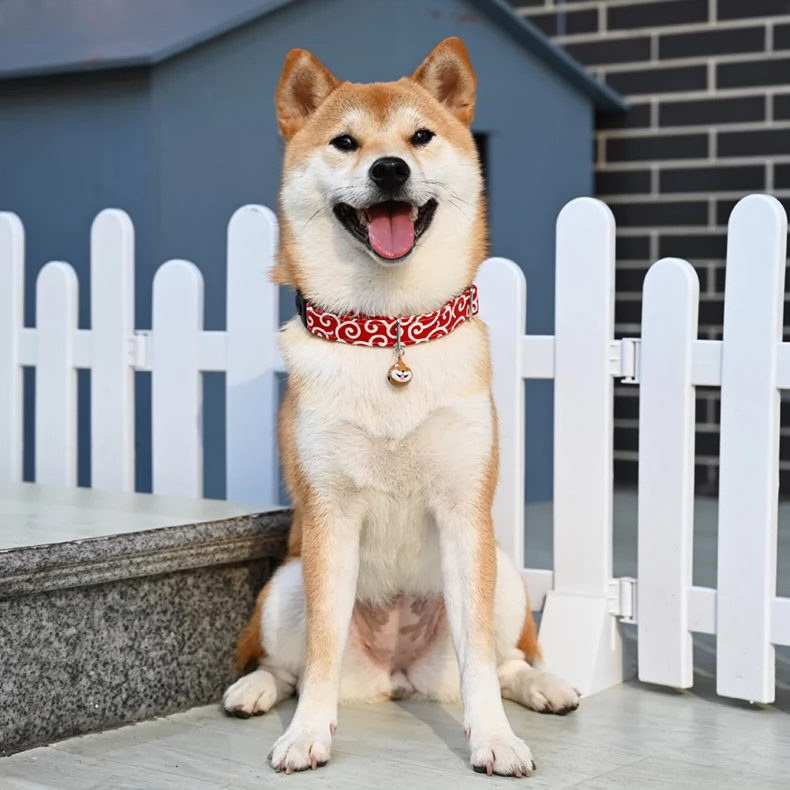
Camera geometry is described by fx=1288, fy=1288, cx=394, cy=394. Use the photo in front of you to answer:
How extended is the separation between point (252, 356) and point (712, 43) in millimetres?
3058

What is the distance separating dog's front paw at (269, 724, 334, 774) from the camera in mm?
2309

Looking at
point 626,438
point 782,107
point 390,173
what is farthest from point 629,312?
point 390,173

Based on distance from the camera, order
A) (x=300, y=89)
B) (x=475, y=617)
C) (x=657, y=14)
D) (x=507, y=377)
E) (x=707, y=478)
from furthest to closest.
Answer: (x=657, y=14)
(x=707, y=478)
(x=507, y=377)
(x=300, y=89)
(x=475, y=617)

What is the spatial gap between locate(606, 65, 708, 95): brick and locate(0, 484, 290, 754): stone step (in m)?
3.33

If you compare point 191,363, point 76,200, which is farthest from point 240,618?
point 76,200

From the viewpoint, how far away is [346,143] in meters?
2.51

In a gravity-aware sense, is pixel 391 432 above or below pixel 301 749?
above

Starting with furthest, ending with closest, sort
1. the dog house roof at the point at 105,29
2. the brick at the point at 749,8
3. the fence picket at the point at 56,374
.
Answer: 1. the brick at the point at 749,8
2. the dog house roof at the point at 105,29
3. the fence picket at the point at 56,374

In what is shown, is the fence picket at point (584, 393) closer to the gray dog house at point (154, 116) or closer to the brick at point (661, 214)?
the gray dog house at point (154, 116)

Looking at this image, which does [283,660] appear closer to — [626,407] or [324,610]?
[324,610]

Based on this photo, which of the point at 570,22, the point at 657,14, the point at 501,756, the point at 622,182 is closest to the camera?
the point at 501,756

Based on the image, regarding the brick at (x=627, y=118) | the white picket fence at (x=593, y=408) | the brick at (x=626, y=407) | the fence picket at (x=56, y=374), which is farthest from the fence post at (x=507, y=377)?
the brick at (x=627, y=118)

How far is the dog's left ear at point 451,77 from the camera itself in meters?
2.64

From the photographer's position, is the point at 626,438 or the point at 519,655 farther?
the point at 626,438
